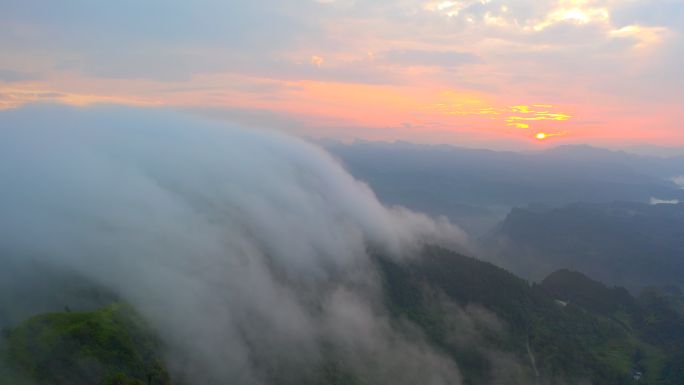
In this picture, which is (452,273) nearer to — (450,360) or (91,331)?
(450,360)

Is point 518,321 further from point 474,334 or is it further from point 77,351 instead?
point 77,351

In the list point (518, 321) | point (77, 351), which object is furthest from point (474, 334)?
point (77, 351)

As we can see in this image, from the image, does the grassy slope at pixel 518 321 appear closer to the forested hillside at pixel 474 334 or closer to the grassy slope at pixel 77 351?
the forested hillside at pixel 474 334

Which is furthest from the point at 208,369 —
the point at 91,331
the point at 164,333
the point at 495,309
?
the point at 495,309

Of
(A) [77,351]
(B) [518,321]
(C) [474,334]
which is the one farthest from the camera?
(B) [518,321]

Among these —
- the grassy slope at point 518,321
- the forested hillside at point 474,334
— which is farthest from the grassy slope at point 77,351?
the grassy slope at point 518,321

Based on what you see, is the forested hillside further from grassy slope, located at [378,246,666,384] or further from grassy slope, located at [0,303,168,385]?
grassy slope, located at [378,246,666,384]

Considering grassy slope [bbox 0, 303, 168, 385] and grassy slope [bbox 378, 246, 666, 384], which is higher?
grassy slope [bbox 0, 303, 168, 385]

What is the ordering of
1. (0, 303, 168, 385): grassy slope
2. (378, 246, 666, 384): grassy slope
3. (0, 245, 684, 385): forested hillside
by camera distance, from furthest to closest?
(378, 246, 666, 384): grassy slope → (0, 245, 684, 385): forested hillside → (0, 303, 168, 385): grassy slope

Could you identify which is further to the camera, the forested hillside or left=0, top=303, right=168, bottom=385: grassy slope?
the forested hillside

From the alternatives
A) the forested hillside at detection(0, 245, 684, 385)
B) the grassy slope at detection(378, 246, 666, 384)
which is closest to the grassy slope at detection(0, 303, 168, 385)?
the forested hillside at detection(0, 245, 684, 385)

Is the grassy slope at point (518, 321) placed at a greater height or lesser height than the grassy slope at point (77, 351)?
lesser
